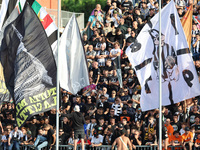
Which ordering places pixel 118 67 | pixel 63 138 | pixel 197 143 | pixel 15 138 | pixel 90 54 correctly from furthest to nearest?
pixel 90 54, pixel 118 67, pixel 15 138, pixel 63 138, pixel 197 143

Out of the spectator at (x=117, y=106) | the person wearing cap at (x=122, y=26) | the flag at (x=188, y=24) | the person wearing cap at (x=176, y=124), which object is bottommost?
the person wearing cap at (x=176, y=124)

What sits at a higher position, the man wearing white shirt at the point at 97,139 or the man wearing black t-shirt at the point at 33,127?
the man wearing black t-shirt at the point at 33,127

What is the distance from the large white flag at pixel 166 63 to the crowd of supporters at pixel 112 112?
1054 millimetres

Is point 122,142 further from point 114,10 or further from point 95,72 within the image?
point 114,10

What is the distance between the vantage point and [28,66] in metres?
19.7

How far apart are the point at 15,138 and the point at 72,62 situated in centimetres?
329

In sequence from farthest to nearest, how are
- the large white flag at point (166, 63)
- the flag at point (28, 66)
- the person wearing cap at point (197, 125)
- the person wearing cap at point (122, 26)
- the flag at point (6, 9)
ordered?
the person wearing cap at point (122, 26)
the flag at point (6, 9)
the person wearing cap at point (197, 125)
the large white flag at point (166, 63)
the flag at point (28, 66)

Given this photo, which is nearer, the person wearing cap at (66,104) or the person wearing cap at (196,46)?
the person wearing cap at (66,104)

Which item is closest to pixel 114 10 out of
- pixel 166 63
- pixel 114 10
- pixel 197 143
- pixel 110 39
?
pixel 114 10

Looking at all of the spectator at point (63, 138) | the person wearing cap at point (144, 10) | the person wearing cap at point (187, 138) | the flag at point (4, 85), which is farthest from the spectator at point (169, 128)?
the person wearing cap at point (144, 10)

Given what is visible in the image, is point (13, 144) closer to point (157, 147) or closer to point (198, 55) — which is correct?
point (157, 147)

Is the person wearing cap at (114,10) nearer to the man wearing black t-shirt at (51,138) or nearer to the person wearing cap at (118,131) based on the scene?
the man wearing black t-shirt at (51,138)

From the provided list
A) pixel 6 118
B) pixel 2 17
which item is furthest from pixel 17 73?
pixel 6 118

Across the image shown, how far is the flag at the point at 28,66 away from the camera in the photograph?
19.4m
